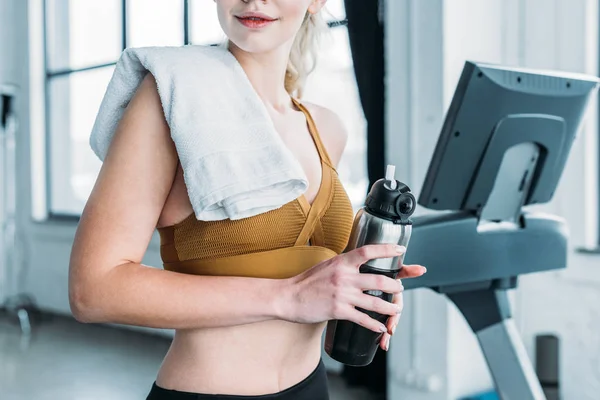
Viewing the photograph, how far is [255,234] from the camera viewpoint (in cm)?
86

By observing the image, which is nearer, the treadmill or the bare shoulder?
the treadmill

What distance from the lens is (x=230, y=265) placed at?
33.7 inches

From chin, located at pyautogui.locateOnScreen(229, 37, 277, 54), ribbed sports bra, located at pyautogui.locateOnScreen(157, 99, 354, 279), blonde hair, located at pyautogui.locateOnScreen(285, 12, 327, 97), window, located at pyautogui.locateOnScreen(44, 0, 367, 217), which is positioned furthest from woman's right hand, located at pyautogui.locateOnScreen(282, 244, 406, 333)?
window, located at pyautogui.locateOnScreen(44, 0, 367, 217)

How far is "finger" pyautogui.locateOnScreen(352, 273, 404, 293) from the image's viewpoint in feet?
2.47

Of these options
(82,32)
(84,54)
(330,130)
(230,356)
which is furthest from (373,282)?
(82,32)

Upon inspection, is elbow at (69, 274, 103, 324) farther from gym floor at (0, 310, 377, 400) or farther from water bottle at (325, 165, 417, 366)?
gym floor at (0, 310, 377, 400)

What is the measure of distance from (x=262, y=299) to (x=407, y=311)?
193 centimetres

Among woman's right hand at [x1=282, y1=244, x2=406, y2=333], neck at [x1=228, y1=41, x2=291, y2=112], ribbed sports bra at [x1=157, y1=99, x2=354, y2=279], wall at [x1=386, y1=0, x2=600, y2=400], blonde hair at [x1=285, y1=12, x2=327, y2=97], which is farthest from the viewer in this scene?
wall at [x1=386, y1=0, x2=600, y2=400]

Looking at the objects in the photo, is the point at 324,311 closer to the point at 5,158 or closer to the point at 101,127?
the point at 101,127

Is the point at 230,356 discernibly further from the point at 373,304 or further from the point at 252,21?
the point at 252,21

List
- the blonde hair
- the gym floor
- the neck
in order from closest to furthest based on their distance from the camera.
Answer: the neck → the blonde hair → the gym floor

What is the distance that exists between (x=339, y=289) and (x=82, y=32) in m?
4.94

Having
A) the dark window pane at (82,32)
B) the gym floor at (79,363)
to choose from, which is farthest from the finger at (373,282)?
the dark window pane at (82,32)

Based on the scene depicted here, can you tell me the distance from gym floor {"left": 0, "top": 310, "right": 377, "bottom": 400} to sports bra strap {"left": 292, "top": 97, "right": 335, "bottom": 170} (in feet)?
6.73
